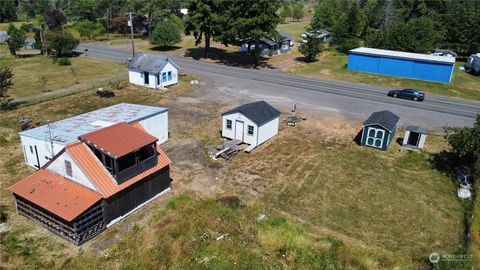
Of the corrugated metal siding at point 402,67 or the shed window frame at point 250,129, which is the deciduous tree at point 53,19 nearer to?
the corrugated metal siding at point 402,67

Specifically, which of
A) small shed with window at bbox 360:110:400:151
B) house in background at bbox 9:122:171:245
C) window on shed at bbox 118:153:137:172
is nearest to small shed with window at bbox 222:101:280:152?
small shed with window at bbox 360:110:400:151

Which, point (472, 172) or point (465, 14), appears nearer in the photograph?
point (472, 172)

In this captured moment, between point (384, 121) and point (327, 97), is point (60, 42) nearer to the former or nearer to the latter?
point (327, 97)

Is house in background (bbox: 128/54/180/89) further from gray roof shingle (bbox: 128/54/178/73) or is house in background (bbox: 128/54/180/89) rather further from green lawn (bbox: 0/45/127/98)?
green lawn (bbox: 0/45/127/98)

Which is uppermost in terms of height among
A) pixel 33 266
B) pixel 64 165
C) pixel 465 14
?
pixel 465 14

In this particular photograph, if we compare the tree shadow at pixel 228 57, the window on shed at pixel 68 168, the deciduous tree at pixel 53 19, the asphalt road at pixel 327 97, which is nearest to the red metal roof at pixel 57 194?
the window on shed at pixel 68 168

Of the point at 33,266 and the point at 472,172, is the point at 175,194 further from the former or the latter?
the point at 472,172

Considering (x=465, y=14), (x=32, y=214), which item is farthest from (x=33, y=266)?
(x=465, y=14)

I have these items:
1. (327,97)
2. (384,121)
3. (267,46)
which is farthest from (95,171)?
(267,46)
